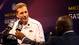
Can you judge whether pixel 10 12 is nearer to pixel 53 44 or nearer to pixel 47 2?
pixel 47 2

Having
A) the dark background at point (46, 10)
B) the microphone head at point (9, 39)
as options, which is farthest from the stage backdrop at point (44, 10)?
the microphone head at point (9, 39)

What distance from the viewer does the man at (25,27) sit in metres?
3.36

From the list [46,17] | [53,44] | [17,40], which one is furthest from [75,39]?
[17,40]

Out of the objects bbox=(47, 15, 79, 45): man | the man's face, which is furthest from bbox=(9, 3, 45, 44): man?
bbox=(47, 15, 79, 45): man

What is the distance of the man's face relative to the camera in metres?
3.38

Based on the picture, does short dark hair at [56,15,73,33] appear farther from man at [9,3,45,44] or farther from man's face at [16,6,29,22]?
man's face at [16,6,29,22]

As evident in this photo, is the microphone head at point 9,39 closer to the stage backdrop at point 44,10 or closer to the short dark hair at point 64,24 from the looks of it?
the stage backdrop at point 44,10

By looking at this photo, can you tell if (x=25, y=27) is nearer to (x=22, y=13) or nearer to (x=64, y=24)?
(x=22, y=13)

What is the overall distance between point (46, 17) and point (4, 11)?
49 centimetres

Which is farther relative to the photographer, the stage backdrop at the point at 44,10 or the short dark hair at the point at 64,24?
the stage backdrop at the point at 44,10

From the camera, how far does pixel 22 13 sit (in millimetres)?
3379

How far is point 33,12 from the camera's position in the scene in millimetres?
3363

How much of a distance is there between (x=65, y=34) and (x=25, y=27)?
53cm

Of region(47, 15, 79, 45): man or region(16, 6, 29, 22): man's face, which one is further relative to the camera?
region(16, 6, 29, 22): man's face
